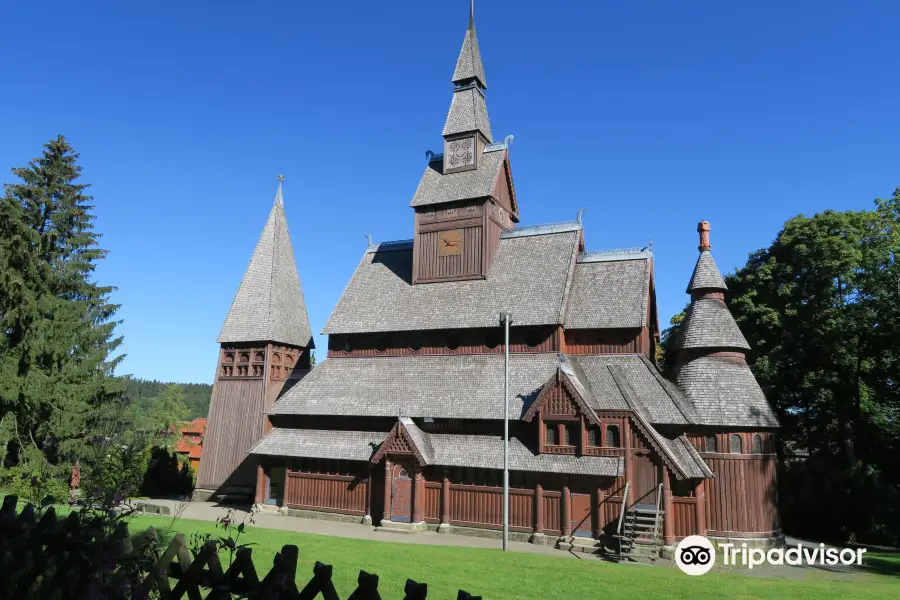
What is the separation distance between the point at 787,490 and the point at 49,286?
133ft

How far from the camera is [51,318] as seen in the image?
33.5 meters

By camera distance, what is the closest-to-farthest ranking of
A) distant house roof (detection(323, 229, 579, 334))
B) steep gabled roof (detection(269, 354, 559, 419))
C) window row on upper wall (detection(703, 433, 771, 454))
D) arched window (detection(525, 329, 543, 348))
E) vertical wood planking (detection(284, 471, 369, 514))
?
window row on upper wall (detection(703, 433, 771, 454)) < steep gabled roof (detection(269, 354, 559, 419)) < vertical wood planking (detection(284, 471, 369, 514)) < arched window (detection(525, 329, 543, 348)) < distant house roof (detection(323, 229, 579, 334))

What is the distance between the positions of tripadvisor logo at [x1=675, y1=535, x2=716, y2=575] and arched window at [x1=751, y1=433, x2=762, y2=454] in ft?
13.9

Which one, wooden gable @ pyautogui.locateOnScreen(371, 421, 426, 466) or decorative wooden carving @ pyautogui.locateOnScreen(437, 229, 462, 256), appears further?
decorative wooden carving @ pyautogui.locateOnScreen(437, 229, 462, 256)

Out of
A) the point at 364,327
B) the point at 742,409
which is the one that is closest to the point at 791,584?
the point at 742,409

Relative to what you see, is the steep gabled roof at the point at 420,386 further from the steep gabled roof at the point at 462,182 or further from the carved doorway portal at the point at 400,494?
the steep gabled roof at the point at 462,182

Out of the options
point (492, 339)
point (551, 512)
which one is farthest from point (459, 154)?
point (551, 512)

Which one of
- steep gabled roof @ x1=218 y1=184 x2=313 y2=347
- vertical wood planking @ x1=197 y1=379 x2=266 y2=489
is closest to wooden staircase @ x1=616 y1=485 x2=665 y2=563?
vertical wood planking @ x1=197 y1=379 x2=266 y2=489

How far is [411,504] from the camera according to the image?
26.3 meters

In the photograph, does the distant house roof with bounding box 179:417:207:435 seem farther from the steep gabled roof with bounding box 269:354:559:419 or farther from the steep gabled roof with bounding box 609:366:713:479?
the steep gabled roof with bounding box 609:366:713:479

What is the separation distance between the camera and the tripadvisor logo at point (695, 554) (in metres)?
20.4

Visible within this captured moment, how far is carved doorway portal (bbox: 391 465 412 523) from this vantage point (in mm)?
26427

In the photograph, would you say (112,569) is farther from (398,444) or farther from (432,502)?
(432,502)

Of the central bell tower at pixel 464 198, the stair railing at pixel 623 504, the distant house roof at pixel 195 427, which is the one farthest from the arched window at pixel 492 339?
the distant house roof at pixel 195 427
